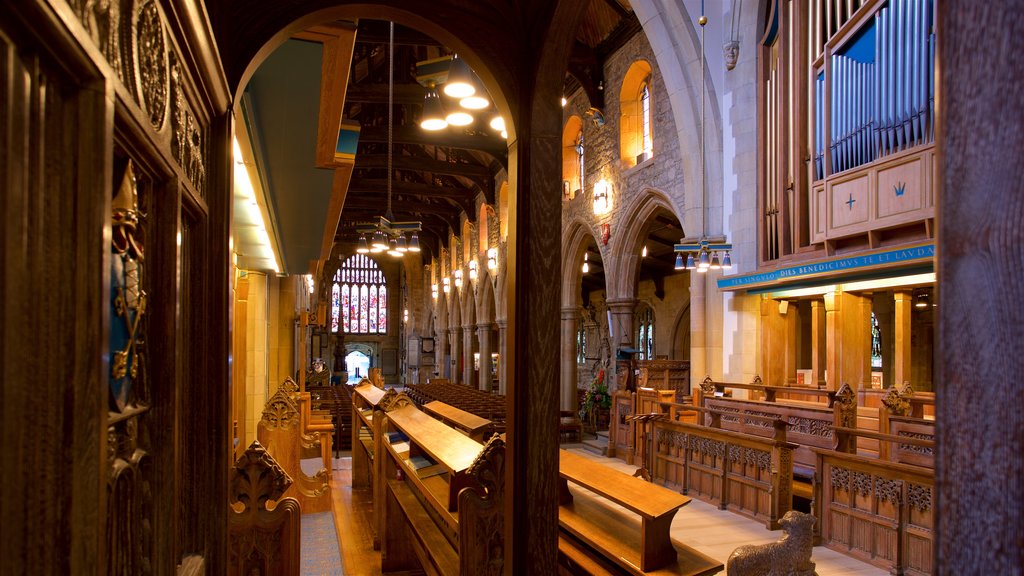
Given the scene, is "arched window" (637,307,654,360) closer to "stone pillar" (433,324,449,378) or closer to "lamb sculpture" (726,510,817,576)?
"stone pillar" (433,324,449,378)

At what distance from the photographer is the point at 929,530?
441cm

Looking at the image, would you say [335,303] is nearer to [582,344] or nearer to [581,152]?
[582,344]

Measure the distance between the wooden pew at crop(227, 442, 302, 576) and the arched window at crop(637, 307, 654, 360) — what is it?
1668 centimetres

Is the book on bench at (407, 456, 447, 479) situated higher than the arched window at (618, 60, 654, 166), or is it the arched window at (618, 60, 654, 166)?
the arched window at (618, 60, 654, 166)

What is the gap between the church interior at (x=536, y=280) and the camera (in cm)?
64

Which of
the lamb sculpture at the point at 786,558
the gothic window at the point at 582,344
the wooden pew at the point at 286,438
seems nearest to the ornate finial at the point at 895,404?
the lamb sculpture at the point at 786,558

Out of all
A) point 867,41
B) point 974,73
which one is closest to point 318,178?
point 974,73

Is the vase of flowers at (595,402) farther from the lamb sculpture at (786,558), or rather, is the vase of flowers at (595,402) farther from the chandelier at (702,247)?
the lamb sculpture at (786,558)

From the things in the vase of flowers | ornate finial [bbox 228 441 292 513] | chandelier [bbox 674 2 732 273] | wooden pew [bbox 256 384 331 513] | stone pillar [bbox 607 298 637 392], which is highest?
chandelier [bbox 674 2 732 273]

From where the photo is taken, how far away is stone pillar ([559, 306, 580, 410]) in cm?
1388

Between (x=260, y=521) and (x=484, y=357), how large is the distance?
60.7 ft

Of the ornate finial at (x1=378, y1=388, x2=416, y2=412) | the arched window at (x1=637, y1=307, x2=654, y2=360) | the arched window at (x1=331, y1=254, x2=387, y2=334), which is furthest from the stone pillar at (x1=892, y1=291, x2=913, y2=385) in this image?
the arched window at (x1=331, y1=254, x2=387, y2=334)

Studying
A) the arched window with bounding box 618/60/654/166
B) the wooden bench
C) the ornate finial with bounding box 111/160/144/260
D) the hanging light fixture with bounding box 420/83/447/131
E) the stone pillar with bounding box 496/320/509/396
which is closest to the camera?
the ornate finial with bounding box 111/160/144/260

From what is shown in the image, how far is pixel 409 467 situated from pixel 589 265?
15538 millimetres
